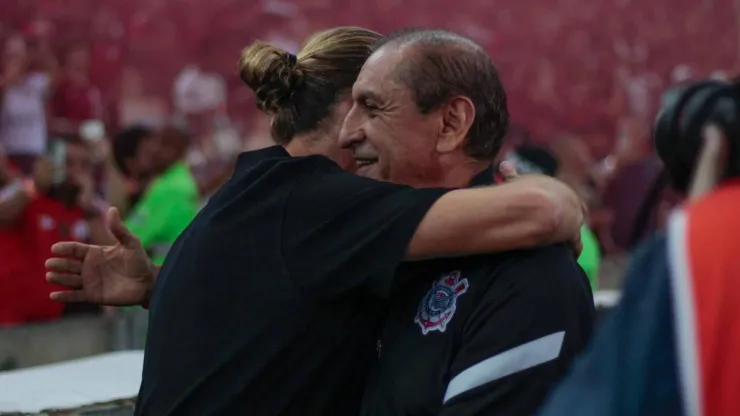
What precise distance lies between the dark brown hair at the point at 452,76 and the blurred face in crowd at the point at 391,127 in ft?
0.07

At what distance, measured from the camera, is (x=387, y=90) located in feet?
8.61

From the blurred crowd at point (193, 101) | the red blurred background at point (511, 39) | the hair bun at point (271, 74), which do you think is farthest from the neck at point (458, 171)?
the red blurred background at point (511, 39)

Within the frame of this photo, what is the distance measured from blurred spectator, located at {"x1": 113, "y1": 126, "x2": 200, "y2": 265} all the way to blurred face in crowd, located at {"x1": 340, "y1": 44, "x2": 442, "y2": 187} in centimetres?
427

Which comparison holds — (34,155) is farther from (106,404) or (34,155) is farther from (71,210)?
(106,404)

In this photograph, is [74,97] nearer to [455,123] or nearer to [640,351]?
[455,123]

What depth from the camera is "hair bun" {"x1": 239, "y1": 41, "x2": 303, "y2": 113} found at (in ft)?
9.05

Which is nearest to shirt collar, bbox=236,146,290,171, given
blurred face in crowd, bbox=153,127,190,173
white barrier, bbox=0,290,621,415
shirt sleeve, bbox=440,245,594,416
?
shirt sleeve, bbox=440,245,594,416

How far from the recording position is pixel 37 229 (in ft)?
21.9

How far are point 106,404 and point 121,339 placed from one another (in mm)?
2997

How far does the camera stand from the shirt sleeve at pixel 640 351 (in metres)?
1.54

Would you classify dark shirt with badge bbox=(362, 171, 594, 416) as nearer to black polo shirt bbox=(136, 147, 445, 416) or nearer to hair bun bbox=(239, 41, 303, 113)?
black polo shirt bbox=(136, 147, 445, 416)

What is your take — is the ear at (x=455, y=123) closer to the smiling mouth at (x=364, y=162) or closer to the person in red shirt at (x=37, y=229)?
the smiling mouth at (x=364, y=162)

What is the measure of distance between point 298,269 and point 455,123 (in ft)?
1.44

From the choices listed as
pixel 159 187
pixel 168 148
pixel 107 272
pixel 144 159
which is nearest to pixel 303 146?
pixel 107 272
